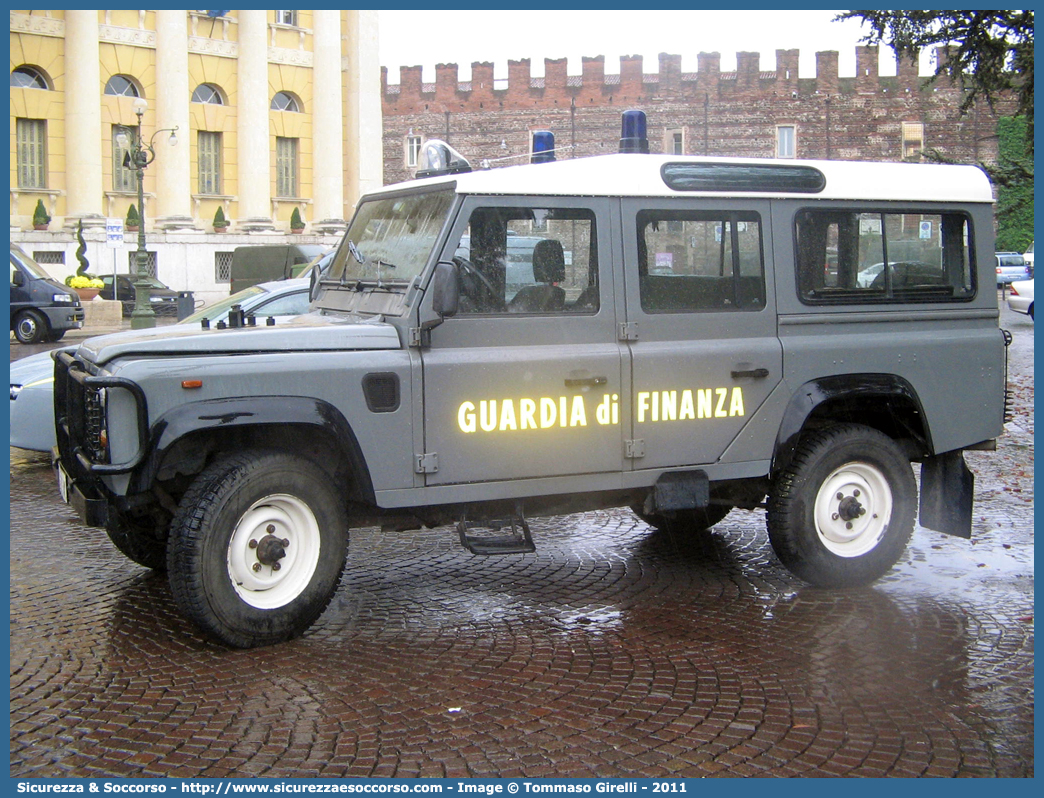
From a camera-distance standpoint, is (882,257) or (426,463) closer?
(426,463)

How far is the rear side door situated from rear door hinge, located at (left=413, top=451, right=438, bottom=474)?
3.58ft

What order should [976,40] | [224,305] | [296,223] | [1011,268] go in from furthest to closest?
[1011,268]
[296,223]
[976,40]
[224,305]

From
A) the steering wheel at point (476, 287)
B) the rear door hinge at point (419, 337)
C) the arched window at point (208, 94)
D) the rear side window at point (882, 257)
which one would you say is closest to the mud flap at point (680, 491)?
the rear side window at point (882, 257)

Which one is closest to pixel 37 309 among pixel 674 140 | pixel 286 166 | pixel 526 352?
pixel 286 166

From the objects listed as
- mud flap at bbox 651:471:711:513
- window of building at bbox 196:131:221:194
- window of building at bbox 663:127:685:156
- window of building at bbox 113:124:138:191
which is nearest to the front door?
mud flap at bbox 651:471:711:513

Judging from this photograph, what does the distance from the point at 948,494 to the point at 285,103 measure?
41.3 meters

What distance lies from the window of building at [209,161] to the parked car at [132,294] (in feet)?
22.0

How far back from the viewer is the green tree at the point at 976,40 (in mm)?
14500

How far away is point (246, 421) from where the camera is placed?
5.32 m

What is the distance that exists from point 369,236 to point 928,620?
147 inches

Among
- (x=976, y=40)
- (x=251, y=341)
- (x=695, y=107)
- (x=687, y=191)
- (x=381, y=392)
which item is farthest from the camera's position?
(x=695, y=107)

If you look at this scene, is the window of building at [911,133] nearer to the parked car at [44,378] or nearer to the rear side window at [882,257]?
the parked car at [44,378]

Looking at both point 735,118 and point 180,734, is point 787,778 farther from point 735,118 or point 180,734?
point 735,118

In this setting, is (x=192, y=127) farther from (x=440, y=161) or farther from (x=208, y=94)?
(x=440, y=161)
